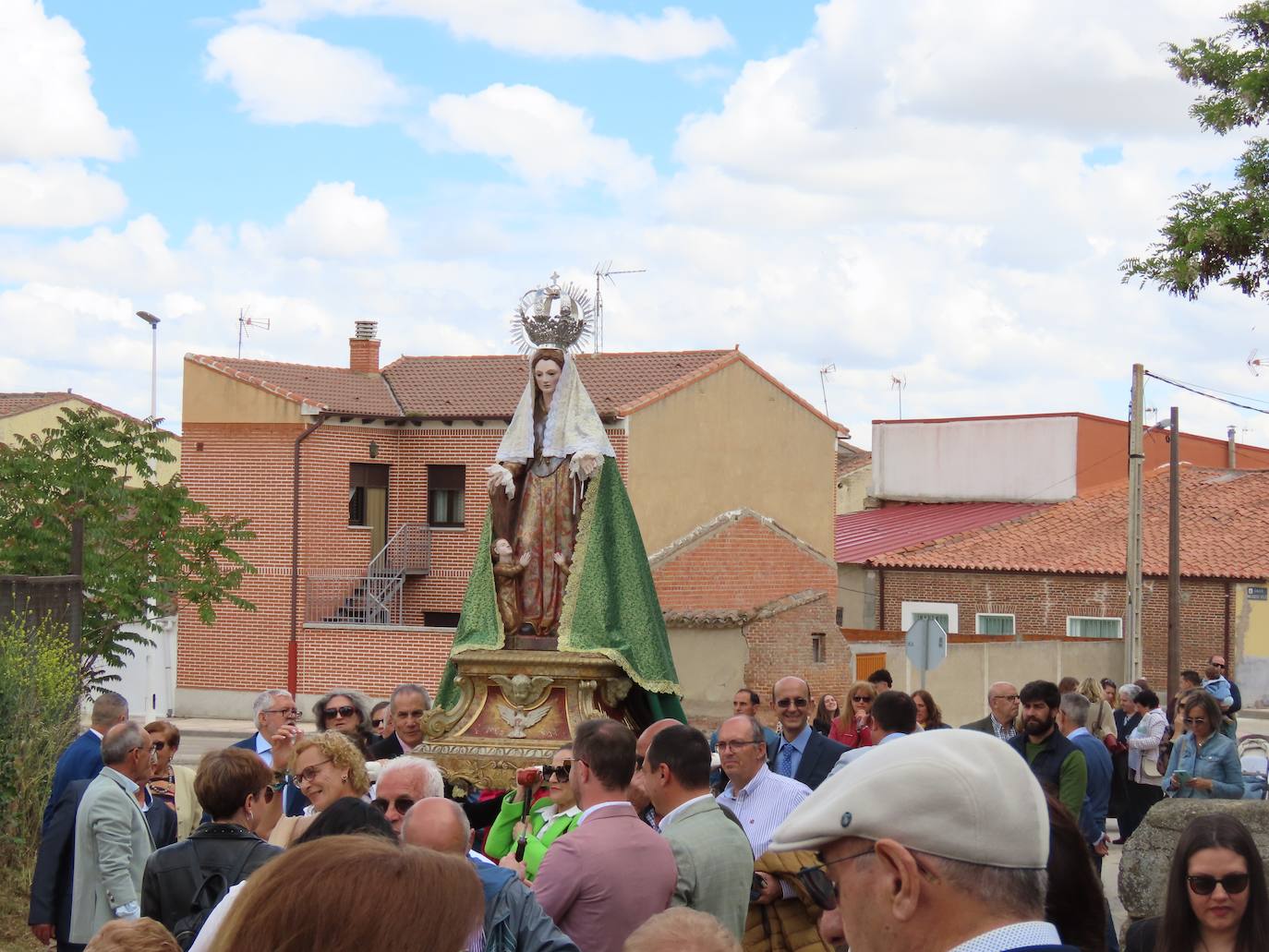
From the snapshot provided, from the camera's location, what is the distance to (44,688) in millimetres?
12039

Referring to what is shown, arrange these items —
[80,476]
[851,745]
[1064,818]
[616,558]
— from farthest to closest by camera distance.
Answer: [80,476] < [851,745] < [616,558] < [1064,818]

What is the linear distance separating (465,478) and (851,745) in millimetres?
24626

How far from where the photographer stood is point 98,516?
22422 mm

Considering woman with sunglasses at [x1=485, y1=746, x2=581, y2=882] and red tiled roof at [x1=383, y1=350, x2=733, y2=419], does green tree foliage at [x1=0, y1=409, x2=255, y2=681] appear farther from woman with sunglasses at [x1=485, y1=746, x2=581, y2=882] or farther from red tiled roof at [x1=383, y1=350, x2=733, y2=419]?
woman with sunglasses at [x1=485, y1=746, x2=581, y2=882]

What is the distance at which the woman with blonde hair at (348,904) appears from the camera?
2.37 metres

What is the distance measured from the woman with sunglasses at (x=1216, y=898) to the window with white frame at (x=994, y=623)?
3200 centimetres

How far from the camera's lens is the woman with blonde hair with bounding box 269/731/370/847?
580 cm

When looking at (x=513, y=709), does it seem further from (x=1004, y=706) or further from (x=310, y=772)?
(x=310, y=772)

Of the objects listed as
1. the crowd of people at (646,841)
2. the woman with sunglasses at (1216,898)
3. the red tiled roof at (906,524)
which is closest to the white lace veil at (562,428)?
the crowd of people at (646,841)

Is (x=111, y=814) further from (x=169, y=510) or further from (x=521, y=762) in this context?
(x=169, y=510)

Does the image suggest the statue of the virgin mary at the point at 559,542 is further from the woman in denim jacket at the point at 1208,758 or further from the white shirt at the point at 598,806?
the white shirt at the point at 598,806

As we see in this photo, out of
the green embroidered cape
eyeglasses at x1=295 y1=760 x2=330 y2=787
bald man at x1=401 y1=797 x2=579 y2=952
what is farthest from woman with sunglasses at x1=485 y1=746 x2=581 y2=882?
the green embroidered cape

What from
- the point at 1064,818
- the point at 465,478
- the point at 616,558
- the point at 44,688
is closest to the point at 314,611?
the point at 465,478

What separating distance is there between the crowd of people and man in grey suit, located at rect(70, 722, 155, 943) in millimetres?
12
